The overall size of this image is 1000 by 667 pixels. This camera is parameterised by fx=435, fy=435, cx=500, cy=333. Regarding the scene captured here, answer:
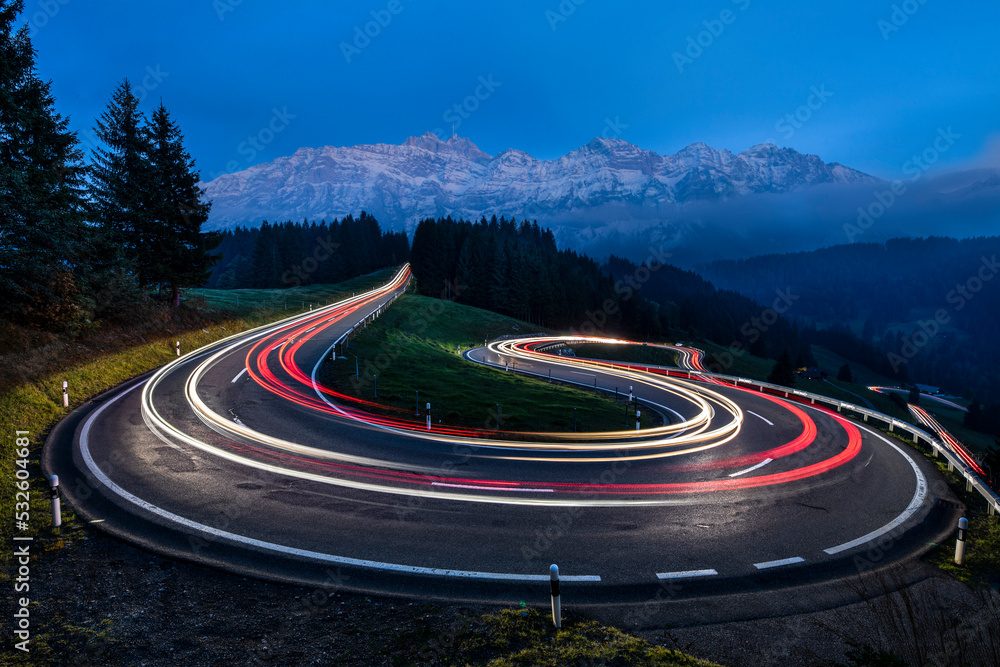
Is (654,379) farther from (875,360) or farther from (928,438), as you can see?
(875,360)

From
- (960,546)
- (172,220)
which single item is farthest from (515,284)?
(960,546)

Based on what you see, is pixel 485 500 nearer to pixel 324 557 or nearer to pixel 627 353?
pixel 324 557

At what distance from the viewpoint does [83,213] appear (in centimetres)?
2259

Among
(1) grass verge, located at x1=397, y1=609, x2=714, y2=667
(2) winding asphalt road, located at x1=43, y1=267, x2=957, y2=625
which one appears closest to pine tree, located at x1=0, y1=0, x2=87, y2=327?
(2) winding asphalt road, located at x1=43, y1=267, x2=957, y2=625

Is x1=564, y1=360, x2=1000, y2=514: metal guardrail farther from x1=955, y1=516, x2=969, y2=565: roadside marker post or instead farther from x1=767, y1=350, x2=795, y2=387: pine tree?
x1=767, y1=350, x2=795, y2=387: pine tree

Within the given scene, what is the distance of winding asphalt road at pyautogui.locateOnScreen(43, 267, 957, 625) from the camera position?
295 inches

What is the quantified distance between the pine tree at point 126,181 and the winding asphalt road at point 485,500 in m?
15.3

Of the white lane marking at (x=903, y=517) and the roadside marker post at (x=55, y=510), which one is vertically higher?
the roadside marker post at (x=55, y=510)

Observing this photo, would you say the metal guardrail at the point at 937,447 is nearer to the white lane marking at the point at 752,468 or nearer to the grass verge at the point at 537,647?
the white lane marking at the point at 752,468

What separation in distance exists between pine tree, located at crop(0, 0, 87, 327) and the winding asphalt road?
5.87 m

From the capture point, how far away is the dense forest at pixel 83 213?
57.0ft

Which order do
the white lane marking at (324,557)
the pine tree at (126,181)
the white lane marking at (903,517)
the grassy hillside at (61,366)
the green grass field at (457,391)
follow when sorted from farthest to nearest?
1. the pine tree at (126,181)
2. the green grass field at (457,391)
3. the grassy hillside at (61,366)
4. the white lane marking at (903,517)
5. the white lane marking at (324,557)

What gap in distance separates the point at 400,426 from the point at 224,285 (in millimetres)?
119340

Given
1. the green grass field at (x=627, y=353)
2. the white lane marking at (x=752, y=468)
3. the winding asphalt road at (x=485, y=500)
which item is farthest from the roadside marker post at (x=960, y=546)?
the green grass field at (x=627, y=353)
